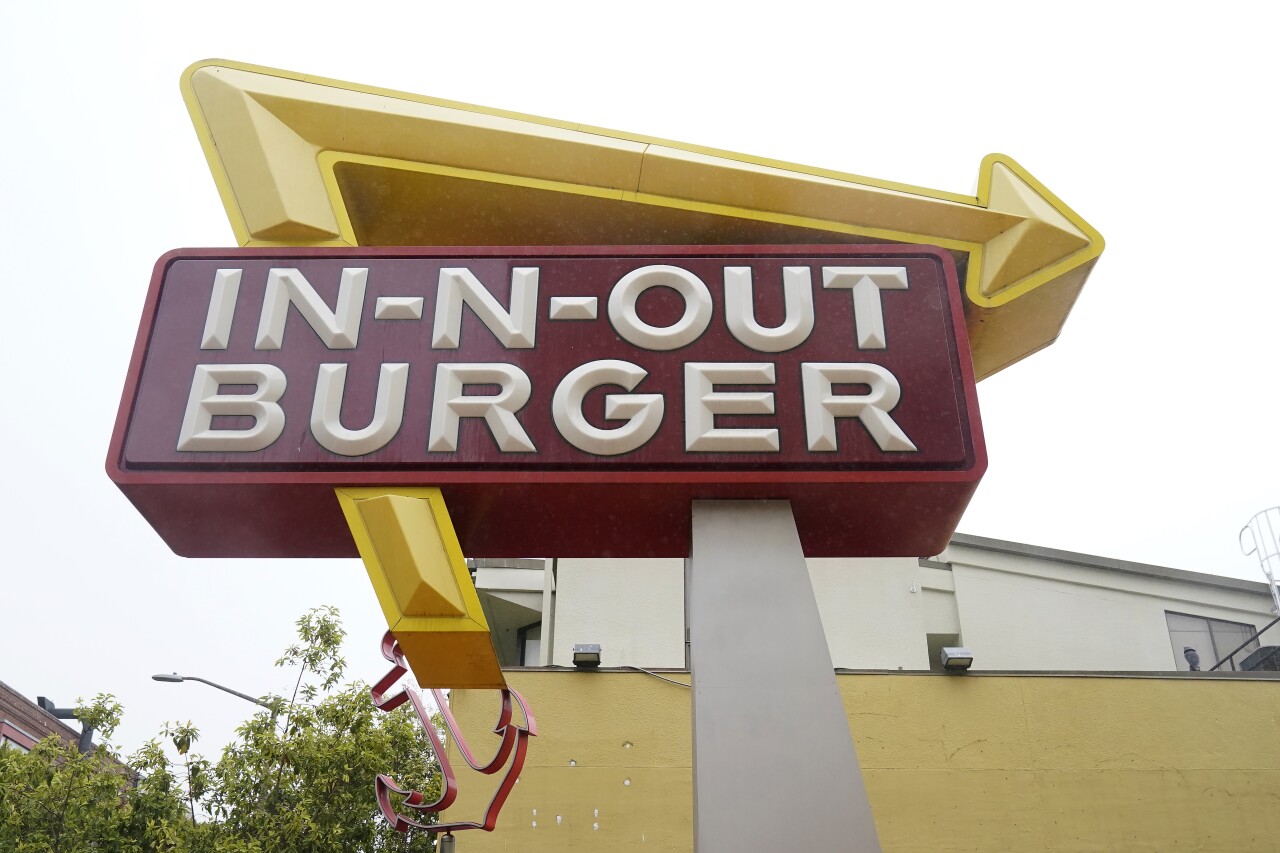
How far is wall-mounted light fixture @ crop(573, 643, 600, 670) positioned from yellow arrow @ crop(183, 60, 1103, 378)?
6692mm

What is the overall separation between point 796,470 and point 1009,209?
2632 millimetres

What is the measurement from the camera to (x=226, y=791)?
576 inches

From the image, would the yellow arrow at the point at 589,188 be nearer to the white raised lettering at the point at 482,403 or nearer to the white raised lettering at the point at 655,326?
the white raised lettering at the point at 655,326

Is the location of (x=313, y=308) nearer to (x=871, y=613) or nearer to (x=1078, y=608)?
(x=871, y=613)

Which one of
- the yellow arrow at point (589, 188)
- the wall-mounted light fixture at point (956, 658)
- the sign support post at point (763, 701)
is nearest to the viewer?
the sign support post at point (763, 701)

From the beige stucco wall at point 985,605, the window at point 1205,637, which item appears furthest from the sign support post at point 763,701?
the window at point 1205,637

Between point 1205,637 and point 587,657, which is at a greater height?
point 1205,637

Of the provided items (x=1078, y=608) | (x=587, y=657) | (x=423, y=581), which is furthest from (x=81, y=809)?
(x=1078, y=608)

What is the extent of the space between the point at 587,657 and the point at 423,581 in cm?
733

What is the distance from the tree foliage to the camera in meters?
14.1

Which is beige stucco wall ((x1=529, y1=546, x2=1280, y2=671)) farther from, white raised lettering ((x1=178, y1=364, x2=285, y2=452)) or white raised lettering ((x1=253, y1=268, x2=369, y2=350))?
white raised lettering ((x1=178, y1=364, x2=285, y2=452))

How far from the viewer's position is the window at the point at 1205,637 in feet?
61.2

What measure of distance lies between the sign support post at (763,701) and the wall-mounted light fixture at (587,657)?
7002mm

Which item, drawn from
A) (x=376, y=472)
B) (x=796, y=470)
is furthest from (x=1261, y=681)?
(x=376, y=472)
